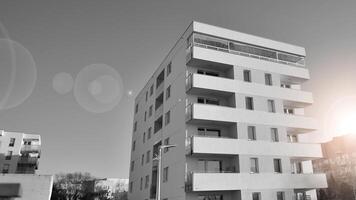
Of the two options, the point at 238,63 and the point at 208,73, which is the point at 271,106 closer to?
the point at 238,63

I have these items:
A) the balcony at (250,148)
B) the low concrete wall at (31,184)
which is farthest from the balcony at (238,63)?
the low concrete wall at (31,184)

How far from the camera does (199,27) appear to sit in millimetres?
27953

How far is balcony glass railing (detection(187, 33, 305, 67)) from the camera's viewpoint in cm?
2864

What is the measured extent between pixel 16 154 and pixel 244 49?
70632 millimetres

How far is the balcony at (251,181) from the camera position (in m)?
22.1

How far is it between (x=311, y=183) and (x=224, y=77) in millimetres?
13539

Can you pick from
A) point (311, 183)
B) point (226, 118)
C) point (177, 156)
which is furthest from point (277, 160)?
point (177, 156)

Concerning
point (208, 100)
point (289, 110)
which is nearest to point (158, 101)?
point (208, 100)

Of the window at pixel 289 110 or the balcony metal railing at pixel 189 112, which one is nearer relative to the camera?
the balcony metal railing at pixel 189 112

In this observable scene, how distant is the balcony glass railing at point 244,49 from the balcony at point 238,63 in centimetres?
97

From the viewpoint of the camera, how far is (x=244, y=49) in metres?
30.5

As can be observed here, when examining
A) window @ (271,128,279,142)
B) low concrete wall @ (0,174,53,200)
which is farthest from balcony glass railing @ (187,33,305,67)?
low concrete wall @ (0,174,53,200)

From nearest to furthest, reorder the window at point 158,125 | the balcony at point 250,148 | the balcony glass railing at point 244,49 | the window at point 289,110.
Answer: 1. the balcony at point 250,148
2. the balcony glass railing at point 244,49
3. the window at point 289,110
4. the window at point 158,125

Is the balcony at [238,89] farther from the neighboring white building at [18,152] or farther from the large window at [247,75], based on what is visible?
the neighboring white building at [18,152]
